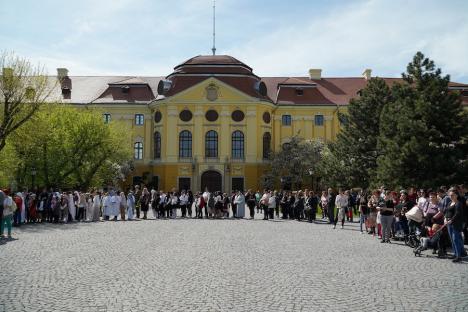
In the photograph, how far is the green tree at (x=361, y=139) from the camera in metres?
34.5

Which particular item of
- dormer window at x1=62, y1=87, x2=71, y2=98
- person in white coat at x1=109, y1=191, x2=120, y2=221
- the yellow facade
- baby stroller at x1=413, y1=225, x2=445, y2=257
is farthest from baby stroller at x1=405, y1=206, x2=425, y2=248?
dormer window at x1=62, y1=87, x2=71, y2=98

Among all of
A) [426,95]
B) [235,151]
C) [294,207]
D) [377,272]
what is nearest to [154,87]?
[235,151]

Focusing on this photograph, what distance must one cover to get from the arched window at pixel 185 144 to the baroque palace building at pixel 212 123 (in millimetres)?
99

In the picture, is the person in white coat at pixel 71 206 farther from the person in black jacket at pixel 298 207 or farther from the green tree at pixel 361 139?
the green tree at pixel 361 139

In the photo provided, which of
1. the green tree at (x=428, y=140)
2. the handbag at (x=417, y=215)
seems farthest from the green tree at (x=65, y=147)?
the handbag at (x=417, y=215)

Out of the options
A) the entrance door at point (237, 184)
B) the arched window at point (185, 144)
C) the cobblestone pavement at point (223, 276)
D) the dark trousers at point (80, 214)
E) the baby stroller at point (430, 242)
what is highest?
the arched window at point (185, 144)

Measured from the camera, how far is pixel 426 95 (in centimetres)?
2406

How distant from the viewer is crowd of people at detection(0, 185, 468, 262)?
14.1 m

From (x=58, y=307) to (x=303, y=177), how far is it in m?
43.2

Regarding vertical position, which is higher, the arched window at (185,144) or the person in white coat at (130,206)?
the arched window at (185,144)

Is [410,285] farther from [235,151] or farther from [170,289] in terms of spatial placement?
[235,151]

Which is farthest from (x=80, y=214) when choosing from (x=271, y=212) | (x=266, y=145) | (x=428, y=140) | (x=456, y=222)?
(x=266, y=145)

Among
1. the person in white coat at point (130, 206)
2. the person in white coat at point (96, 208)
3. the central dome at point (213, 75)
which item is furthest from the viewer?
the central dome at point (213, 75)

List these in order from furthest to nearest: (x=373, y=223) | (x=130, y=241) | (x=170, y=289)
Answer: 1. (x=373, y=223)
2. (x=130, y=241)
3. (x=170, y=289)
